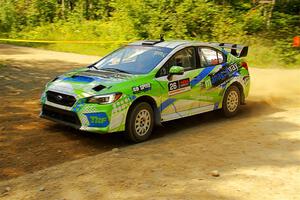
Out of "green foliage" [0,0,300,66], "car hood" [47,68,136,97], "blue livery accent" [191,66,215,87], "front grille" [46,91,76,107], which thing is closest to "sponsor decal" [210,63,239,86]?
"blue livery accent" [191,66,215,87]

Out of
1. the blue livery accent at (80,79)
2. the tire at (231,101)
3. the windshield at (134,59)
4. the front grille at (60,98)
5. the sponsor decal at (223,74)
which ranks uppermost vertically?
the windshield at (134,59)

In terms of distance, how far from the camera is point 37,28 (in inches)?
1099

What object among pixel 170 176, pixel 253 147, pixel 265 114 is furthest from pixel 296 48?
pixel 170 176

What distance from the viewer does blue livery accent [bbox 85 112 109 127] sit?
7312mm

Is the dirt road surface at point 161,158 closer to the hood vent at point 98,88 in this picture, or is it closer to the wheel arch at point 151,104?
the wheel arch at point 151,104

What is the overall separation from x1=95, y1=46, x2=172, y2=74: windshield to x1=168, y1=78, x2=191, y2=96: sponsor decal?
517 millimetres

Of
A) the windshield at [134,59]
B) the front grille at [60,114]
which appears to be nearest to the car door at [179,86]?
the windshield at [134,59]

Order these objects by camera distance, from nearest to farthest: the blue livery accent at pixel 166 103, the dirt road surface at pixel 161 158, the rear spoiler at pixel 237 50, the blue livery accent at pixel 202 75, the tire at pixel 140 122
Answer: the dirt road surface at pixel 161 158
the tire at pixel 140 122
the blue livery accent at pixel 166 103
the blue livery accent at pixel 202 75
the rear spoiler at pixel 237 50

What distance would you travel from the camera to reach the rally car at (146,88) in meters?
7.39

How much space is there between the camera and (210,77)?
922 centimetres

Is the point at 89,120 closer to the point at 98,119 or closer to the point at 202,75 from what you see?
the point at 98,119

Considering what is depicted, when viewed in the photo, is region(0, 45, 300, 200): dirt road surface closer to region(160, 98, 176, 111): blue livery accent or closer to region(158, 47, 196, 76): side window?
region(160, 98, 176, 111): blue livery accent

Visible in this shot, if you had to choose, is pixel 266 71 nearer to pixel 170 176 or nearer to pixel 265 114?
pixel 265 114

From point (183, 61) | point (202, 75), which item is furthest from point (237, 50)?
point (183, 61)
